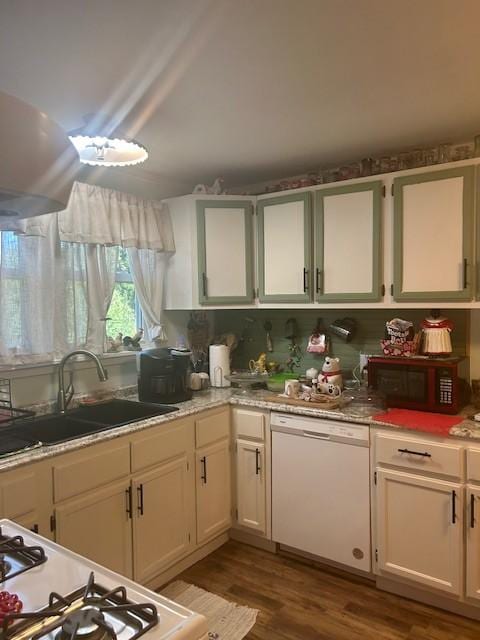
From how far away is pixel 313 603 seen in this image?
230 centimetres

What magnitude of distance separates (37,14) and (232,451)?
231 cm

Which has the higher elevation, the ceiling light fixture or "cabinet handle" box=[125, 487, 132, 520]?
the ceiling light fixture

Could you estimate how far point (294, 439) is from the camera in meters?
2.59

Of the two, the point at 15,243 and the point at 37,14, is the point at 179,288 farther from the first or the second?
the point at 37,14

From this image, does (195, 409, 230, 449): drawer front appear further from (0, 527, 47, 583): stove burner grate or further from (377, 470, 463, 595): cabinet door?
(0, 527, 47, 583): stove burner grate

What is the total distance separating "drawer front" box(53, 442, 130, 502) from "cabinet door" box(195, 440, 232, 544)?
552mm

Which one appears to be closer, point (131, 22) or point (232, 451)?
point (131, 22)

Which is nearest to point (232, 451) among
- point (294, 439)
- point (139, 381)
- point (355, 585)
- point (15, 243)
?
point (294, 439)

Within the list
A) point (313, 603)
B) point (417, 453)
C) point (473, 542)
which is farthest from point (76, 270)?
point (473, 542)

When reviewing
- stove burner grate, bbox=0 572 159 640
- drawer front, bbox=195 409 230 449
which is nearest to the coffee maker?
drawer front, bbox=195 409 230 449

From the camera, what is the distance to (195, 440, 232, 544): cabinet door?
2643 millimetres

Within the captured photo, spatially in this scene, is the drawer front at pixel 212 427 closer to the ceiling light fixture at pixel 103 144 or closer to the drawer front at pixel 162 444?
the drawer front at pixel 162 444

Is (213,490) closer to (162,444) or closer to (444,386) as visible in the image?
(162,444)

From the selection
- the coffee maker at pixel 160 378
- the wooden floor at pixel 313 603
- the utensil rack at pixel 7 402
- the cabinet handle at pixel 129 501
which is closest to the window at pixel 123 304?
the coffee maker at pixel 160 378
